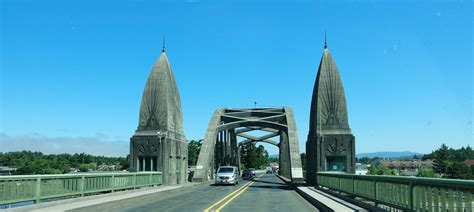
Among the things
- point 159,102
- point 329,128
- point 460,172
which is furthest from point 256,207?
point 460,172

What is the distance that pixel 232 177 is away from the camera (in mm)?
39062

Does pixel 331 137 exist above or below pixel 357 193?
above

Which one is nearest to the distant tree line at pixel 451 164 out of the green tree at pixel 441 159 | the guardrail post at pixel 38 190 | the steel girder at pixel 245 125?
the green tree at pixel 441 159

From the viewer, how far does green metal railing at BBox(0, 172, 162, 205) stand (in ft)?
40.0

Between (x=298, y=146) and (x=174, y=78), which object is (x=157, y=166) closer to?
(x=174, y=78)

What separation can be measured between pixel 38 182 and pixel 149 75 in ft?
79.2

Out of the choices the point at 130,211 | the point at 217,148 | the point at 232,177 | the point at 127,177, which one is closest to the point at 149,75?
the point at 232,177

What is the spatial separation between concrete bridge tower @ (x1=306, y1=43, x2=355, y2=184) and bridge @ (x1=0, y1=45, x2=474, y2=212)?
76 mm

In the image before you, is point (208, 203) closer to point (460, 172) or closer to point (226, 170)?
point (226, 170)

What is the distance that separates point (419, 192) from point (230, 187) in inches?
1031

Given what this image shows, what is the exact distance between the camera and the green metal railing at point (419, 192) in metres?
7.60

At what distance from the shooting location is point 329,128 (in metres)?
34.4

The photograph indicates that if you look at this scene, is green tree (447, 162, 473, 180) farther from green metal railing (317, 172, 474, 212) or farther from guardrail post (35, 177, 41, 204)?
guardrail post (35, 177, 41, 204)

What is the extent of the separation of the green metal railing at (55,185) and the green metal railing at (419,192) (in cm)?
1021
